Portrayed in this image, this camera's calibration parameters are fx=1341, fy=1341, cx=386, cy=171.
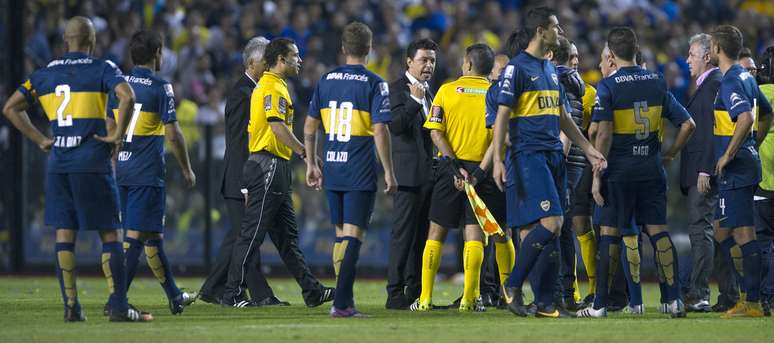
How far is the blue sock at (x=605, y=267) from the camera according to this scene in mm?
10383

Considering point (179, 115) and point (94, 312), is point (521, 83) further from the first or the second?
point (179, 115)

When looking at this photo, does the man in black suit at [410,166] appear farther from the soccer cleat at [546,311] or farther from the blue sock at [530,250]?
the blue sock at [530,250]

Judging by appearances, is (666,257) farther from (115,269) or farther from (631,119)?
(115,269)

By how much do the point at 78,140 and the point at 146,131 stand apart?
1125 mm

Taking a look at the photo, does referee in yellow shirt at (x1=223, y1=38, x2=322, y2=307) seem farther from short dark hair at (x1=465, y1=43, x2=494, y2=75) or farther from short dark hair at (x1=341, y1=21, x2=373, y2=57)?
short dark hair at (x1=465, y1=43, x2=494, y2=75)

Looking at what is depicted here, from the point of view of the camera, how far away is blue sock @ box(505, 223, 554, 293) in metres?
9.68

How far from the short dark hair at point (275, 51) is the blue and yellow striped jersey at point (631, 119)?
273 cm

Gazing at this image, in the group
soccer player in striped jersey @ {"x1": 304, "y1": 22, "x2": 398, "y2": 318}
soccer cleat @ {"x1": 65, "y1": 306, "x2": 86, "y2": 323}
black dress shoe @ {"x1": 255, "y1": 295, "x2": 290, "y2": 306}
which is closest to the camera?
soccer cleat @ {"x1": 65, "y1": 306, "x2": 86, "y2": 323}

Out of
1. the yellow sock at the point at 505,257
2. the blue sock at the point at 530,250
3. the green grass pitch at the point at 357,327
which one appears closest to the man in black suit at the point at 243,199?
the green grass pitch at the point at 357,327

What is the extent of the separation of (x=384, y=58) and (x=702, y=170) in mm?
9376

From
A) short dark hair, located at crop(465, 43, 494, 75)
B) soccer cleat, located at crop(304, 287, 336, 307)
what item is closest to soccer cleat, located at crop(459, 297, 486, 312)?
soccer cleat, located at crop(304, 287, 336, 307)

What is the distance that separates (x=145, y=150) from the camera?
34.0 feet

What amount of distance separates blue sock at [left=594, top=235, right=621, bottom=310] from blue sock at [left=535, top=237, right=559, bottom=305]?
58 cm

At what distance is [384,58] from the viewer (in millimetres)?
20125
